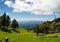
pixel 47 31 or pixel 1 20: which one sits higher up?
pixel 1 20

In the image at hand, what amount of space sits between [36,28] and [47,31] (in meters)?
21.4

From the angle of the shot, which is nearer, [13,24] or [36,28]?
[36,28]

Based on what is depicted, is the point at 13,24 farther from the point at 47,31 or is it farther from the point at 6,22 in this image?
the point at 47,31

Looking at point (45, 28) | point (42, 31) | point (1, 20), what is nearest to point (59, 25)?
point (45, 28)

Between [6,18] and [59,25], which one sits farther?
[59,25]

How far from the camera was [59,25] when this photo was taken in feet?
533

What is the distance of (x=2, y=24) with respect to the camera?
13100 centimetres

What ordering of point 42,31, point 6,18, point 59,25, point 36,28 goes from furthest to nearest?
point 59,25
point 6,18
point 42,31
point 36,28

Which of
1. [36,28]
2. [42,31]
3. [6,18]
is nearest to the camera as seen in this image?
[36,28]

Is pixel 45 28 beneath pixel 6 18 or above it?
beneath

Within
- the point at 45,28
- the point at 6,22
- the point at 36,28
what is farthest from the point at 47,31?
the point at 6,22

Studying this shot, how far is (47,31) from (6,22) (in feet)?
112

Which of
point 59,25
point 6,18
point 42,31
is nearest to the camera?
point 42,31

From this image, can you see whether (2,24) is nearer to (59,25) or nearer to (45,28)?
(45,28)
